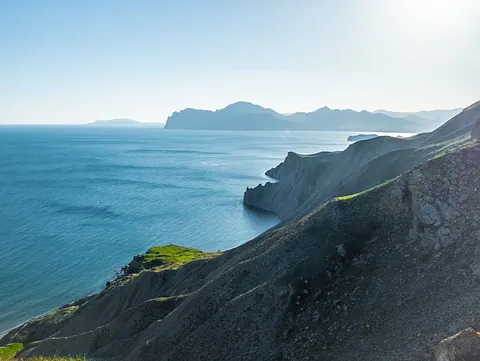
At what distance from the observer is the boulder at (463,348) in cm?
1141

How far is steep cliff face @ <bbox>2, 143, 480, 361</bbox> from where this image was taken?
17.9 metres

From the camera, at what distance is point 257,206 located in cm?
10431

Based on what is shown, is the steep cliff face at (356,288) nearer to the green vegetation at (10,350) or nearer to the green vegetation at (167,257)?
the green vegetation at (10,350)

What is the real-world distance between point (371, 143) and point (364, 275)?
64813 millimetres

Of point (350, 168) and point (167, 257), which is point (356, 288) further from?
point (350, 168)

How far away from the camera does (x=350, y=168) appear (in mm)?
84000

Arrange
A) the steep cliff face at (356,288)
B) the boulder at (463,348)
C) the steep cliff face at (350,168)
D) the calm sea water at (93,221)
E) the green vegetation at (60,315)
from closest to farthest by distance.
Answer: the boulder at (463,348) → the steep cliff face at (356,288) → the green vegetation at (60,315) → the steep cliff face at (350,168) → the calm sea water at (93,221)

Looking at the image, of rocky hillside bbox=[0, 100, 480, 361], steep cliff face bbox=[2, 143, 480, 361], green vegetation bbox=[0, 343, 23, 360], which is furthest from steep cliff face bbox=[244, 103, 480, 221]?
green vegetation bbox=[0, 343, 23, 360]

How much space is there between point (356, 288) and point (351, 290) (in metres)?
0.28

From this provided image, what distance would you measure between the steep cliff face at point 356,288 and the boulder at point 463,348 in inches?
124

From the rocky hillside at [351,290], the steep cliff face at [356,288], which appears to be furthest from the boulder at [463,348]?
the steep cliff face at [356,288]

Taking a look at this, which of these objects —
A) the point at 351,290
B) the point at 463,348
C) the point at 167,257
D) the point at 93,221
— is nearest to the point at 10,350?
the point at 167,257

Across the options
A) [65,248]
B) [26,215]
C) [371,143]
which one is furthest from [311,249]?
[26,215]

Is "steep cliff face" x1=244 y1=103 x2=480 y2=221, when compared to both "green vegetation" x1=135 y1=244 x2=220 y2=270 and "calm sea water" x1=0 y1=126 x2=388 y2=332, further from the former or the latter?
"green vegetation" x1=135 y1=244 x2=220 y2=270
